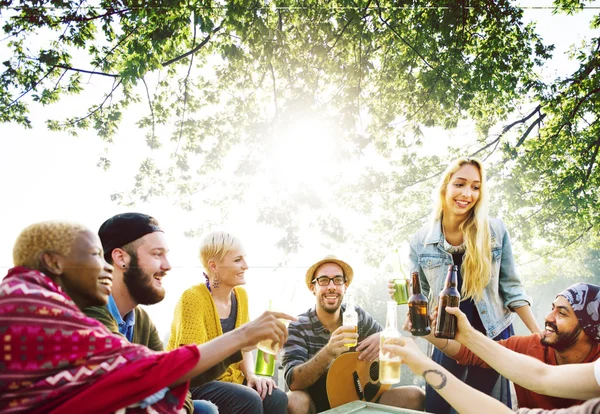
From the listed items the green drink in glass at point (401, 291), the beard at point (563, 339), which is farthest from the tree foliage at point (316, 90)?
the beard at point (563, 339)

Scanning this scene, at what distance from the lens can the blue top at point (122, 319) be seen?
168cm

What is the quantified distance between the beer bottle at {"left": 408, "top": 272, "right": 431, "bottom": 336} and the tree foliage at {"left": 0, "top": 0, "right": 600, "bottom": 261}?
10.8ft

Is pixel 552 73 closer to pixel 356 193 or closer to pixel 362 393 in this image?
pixel 356 193

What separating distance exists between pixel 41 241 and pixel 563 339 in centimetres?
195

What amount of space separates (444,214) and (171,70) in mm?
3797

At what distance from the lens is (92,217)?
336 cm

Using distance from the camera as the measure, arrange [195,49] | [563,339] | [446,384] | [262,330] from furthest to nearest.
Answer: [195,49] < [563,339] < [446,384] < [262,330]

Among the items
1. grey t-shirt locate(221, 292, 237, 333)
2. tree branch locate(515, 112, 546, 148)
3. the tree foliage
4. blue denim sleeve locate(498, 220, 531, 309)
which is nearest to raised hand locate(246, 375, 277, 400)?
grey t-shirt locate(221, 292, 237, 333)

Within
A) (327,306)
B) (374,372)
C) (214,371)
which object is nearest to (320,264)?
(327,306)

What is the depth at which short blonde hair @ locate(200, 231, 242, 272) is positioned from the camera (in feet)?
7.75

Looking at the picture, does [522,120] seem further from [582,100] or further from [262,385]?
[262,385]

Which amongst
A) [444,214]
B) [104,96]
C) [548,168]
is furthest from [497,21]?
[104,96]

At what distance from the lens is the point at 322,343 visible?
249 centimetres

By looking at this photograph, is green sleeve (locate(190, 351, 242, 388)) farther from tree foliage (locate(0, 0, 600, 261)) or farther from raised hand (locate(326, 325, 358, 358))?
tree foliage (locate(0, 0, 600, 261))
